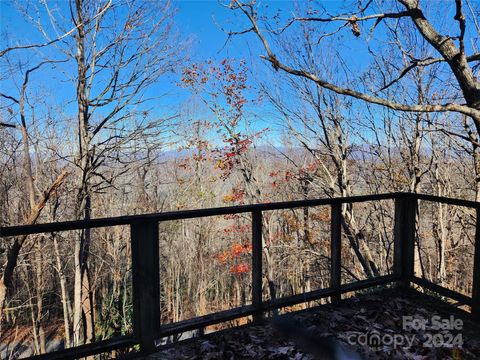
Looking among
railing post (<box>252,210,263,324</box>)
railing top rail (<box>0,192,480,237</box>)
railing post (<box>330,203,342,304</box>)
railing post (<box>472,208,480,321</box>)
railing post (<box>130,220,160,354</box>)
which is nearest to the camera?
railing top rail (<box>0,192,480,237</box>)

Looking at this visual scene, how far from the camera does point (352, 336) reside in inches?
93.3

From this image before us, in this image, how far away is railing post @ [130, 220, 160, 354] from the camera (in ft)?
6.92

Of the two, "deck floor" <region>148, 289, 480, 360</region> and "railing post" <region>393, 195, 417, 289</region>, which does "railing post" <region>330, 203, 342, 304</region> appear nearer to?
"deck floor" <region>148, 289, 480, 360</region>

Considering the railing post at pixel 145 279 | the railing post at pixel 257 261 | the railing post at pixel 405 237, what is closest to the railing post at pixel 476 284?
the railing post at pixel 405 237

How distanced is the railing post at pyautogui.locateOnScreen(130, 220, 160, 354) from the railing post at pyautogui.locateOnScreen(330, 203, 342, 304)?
151 cm

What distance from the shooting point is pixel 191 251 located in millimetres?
13211

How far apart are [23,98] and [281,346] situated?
7.18 metres

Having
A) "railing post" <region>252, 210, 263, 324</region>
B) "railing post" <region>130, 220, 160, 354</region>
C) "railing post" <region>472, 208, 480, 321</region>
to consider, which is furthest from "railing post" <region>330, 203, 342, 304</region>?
"railing post" <region>130, 220, 160, 354</region>

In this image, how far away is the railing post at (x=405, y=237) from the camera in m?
3.21

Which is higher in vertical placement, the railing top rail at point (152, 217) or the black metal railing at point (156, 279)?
the railing top rail at point (152, 217)

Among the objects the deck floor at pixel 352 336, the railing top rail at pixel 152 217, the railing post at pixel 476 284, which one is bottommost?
the deck floor at pixel 352 336

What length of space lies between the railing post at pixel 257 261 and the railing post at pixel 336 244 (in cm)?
71

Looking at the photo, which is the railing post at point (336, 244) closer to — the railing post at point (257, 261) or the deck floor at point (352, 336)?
the deck floor at point (352, 336)

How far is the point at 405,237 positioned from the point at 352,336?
4.33ft
